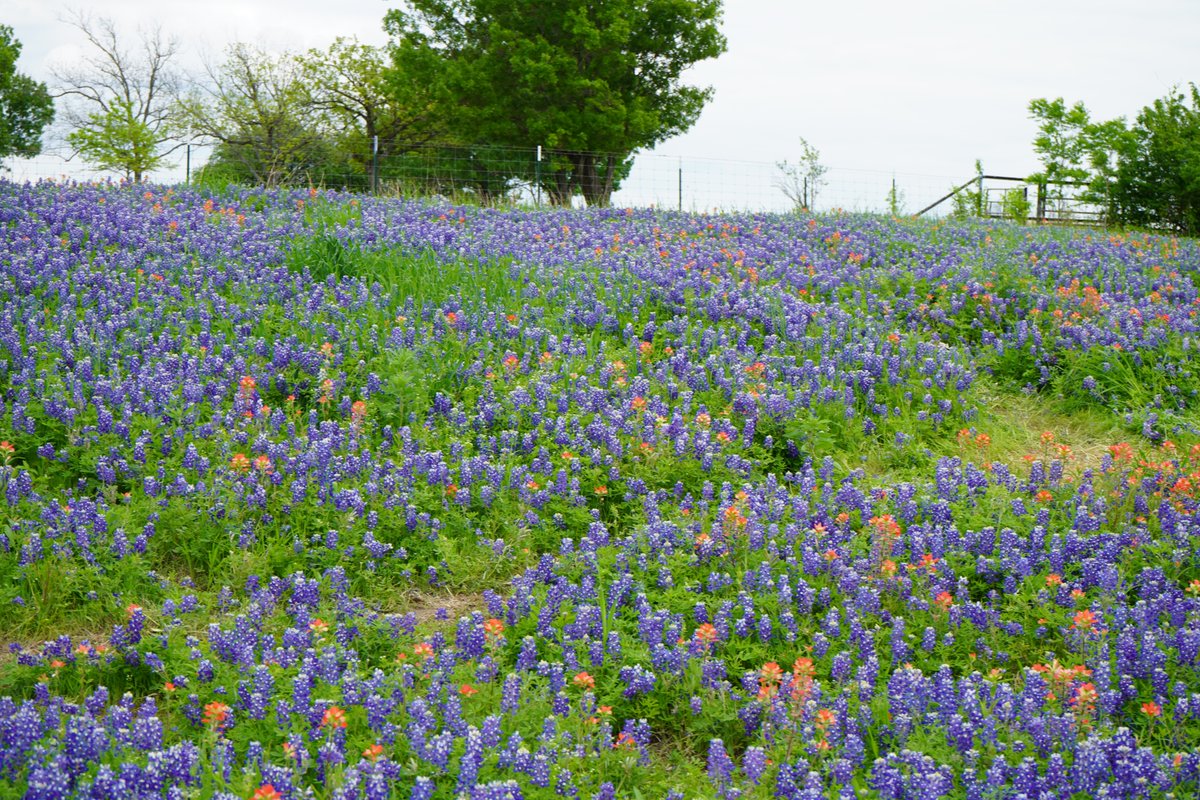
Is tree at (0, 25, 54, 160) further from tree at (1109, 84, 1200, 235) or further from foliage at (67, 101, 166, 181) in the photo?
tree at (1109, 84, 1200, 235)

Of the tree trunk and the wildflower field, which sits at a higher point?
the tree trunk

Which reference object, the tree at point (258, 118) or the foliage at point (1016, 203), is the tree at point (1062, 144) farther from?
the tree at point (258, 118)

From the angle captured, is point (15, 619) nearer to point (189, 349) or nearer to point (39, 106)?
point (189, 349)

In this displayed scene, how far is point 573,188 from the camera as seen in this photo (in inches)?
1020

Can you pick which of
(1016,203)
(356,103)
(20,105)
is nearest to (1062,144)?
(1016,203)

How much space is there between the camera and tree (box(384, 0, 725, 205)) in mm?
31578

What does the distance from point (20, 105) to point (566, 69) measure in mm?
32123

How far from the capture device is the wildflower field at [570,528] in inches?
159

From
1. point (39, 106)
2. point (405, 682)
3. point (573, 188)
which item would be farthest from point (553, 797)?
point (39, 106)

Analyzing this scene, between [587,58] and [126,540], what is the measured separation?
2952 cm

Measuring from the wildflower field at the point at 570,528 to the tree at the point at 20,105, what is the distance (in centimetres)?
4465

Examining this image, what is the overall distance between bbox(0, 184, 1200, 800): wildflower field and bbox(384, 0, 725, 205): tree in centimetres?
2083

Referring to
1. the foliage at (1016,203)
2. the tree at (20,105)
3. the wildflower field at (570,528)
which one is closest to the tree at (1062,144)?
the foliage at (1016,203)

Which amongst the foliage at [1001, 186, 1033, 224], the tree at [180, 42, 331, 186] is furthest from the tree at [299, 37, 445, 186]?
the foliage at [1001, 186, 1033, 224]
